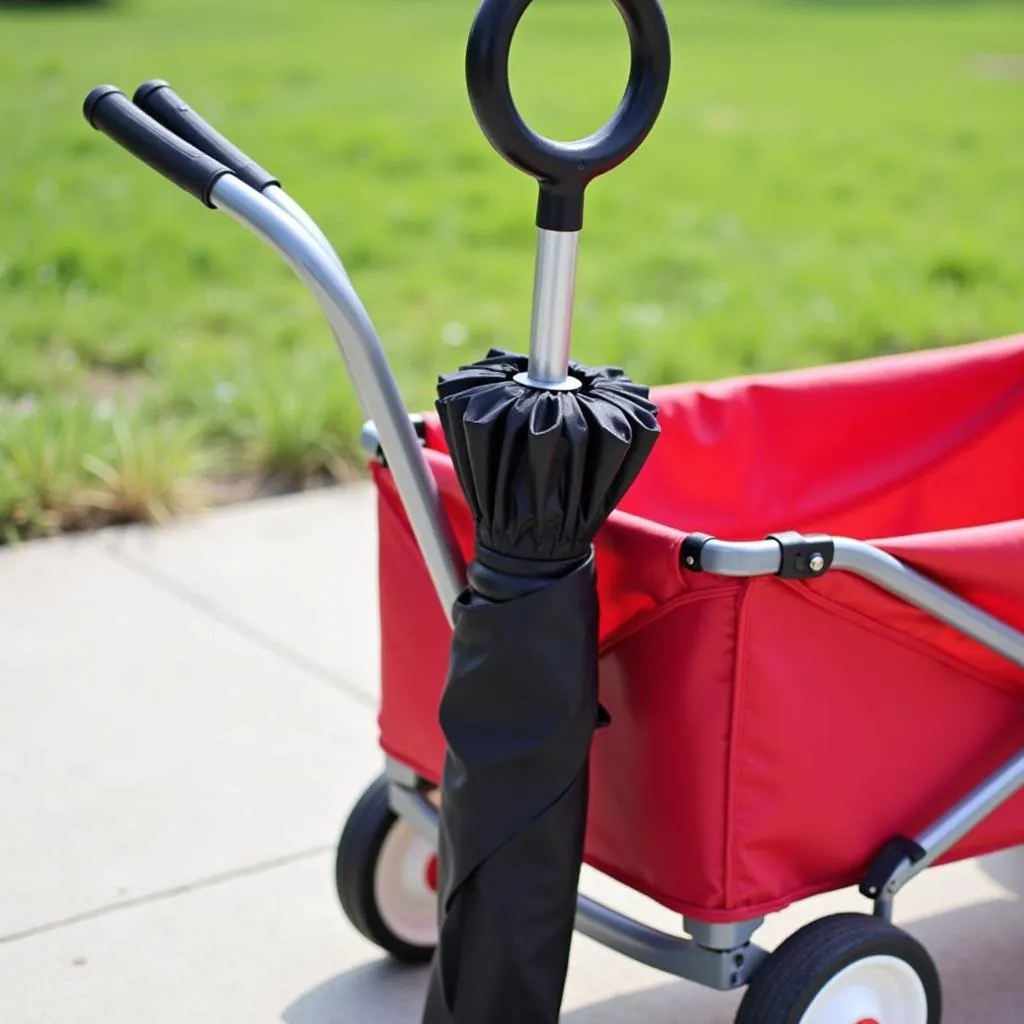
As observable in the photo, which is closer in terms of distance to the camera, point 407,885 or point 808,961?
point 808,961

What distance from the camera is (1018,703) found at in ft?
6.51

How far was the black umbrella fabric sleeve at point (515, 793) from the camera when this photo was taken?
1.68 metres

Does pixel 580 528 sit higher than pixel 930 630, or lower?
higher

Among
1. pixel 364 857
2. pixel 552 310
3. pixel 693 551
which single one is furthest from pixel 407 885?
pixel 552 310

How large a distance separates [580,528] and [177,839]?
1.23 meters

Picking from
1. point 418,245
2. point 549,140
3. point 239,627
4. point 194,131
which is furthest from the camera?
point 418,245

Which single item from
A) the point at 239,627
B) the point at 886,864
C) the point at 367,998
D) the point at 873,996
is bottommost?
the point at 367,998

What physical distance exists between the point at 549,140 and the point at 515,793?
654 millimetres

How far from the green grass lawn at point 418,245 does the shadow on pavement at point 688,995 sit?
6.02ft

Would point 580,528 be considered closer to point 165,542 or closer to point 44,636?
point 44,636

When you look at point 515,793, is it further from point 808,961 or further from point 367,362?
point 367,362

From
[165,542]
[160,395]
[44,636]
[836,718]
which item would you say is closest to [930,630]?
[836,718]

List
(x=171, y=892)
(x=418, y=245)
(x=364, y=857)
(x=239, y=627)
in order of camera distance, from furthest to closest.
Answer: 1. (x=418, y=245)
2. (x=239, y=627)
3. (x=171, y=892)
4. (x=364, y=857)

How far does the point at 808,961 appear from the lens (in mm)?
1795
